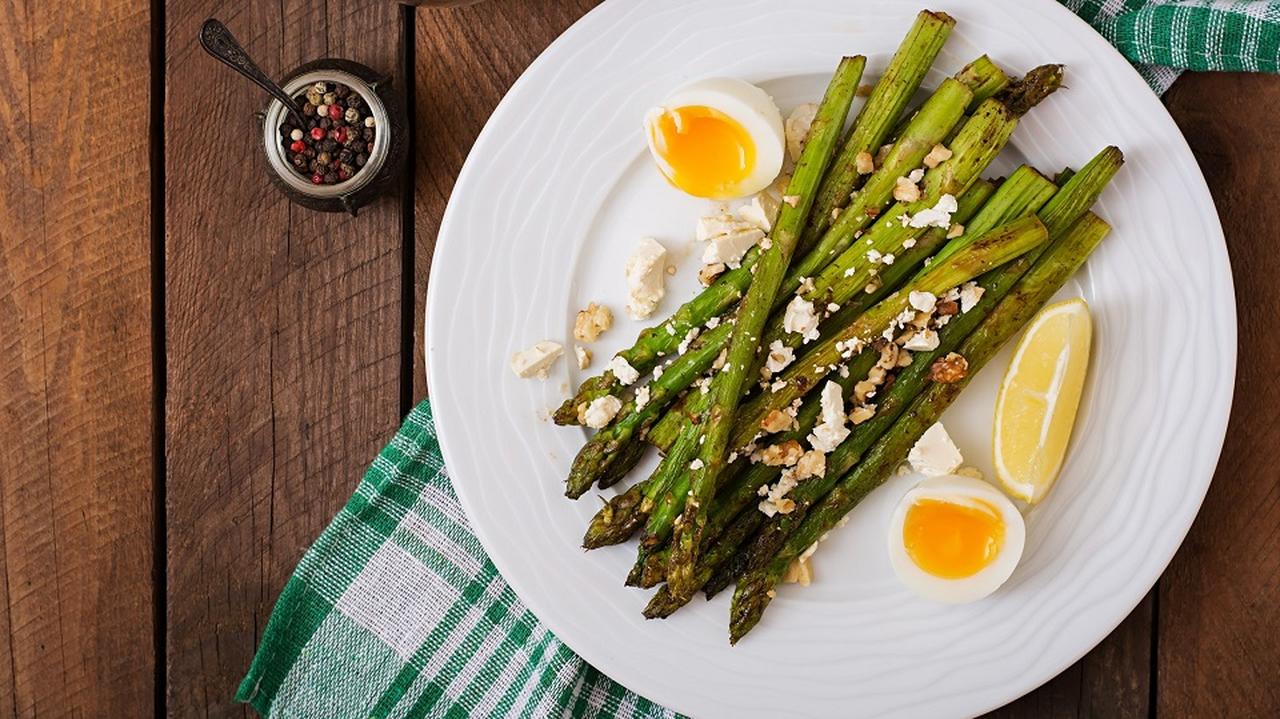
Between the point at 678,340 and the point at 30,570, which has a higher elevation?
the point at 678,340

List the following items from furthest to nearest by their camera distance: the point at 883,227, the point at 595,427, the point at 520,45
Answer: the point at 520,45, the point at 595,427, the point at 883,227

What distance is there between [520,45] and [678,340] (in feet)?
2.67

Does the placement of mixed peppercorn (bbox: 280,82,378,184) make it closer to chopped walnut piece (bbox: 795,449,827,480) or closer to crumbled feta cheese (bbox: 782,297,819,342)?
crumbled feta cheese (bbox: 782,297,819,342)

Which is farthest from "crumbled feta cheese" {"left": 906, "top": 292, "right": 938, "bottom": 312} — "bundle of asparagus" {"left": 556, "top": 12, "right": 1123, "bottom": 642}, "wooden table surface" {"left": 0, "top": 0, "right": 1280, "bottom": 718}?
"wooden table surface" {"left": 0, "top": 0, "right": 1280, "bottom": 718}

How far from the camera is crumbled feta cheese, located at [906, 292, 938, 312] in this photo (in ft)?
6.43

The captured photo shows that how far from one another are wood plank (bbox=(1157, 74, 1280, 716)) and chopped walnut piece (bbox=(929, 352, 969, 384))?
28.4 inches

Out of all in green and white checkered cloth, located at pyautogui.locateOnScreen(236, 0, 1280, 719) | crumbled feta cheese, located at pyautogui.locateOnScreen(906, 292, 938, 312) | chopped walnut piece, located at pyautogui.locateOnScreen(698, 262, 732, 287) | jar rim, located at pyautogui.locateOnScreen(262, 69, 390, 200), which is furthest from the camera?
green and white checkered cloth, located at pyautogui.locateOnScreen(236, 0, 1280, 719)

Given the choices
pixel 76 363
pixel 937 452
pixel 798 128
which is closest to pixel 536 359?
pixel 798 128

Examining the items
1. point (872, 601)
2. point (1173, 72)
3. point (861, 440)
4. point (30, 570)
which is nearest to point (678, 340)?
point (861, 440)

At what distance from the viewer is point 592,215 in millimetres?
2176

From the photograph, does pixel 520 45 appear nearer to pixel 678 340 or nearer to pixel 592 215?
pixel 592 215

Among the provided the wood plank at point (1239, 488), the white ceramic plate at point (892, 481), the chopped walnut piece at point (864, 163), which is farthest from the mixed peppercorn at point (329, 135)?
the wood plank at point (1239, 488)

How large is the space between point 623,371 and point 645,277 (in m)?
0.20

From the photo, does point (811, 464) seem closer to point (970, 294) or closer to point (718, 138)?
point (970, 294)
